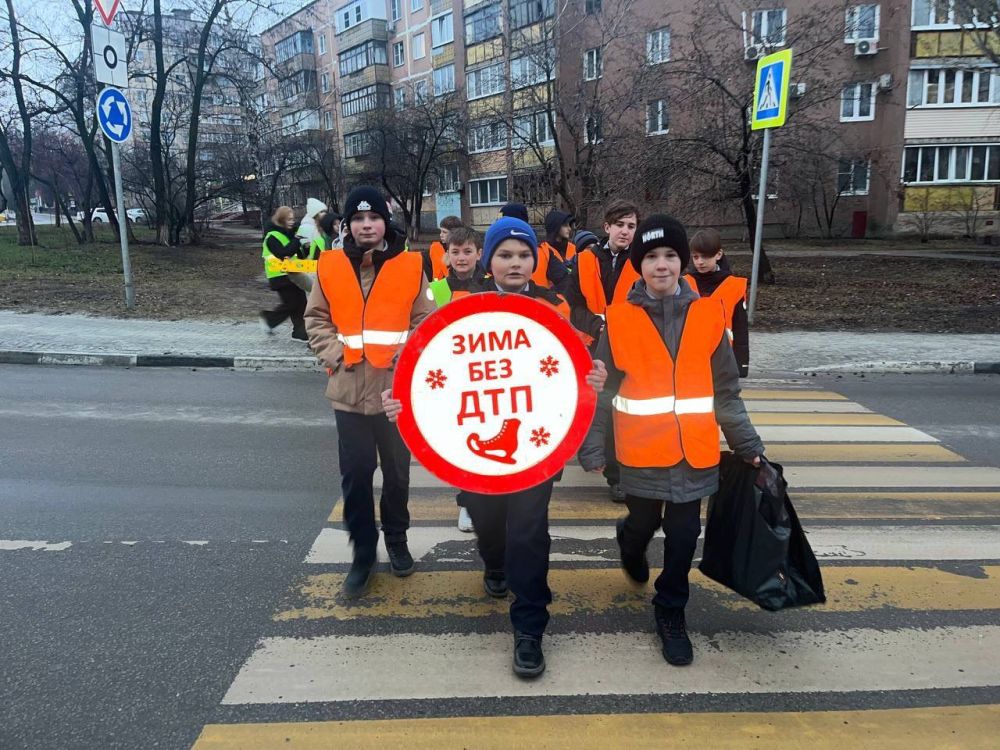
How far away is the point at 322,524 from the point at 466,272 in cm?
190

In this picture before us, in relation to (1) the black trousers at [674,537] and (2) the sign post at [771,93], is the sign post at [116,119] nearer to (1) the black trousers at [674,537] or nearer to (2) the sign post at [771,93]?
(2) the sign post at [771,93]

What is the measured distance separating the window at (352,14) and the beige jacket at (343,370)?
54.1 metres

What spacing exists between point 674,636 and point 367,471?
156cm

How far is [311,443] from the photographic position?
602 centimetres

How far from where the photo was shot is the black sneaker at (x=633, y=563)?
3.42 m

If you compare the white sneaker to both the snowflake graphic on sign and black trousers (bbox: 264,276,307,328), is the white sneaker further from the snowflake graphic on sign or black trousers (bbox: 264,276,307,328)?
black trousers (bbox: 264,276,307,328)

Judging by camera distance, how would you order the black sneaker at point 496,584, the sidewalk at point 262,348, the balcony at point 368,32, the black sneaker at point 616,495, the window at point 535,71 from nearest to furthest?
the black sneaker at point 496,584 → the black sneaker at point 616,495 → the sidewalk at point 262,348 → the window at point 535,71 → the balcony at point 368,32

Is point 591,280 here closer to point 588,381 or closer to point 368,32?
point 588,381

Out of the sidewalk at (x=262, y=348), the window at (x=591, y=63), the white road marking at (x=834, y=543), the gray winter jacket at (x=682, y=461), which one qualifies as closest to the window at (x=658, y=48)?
the window at (x=591, y=63)

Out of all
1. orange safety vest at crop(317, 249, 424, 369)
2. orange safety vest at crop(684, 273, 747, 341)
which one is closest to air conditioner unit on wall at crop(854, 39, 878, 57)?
orange safety vest at crop(684, 273, 747, 341)

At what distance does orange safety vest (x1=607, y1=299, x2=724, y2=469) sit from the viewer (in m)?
2.90

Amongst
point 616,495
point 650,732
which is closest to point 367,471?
point 650,732

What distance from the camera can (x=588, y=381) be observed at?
9.23ft

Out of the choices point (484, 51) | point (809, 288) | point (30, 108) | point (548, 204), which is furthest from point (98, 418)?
point (484, 51)
